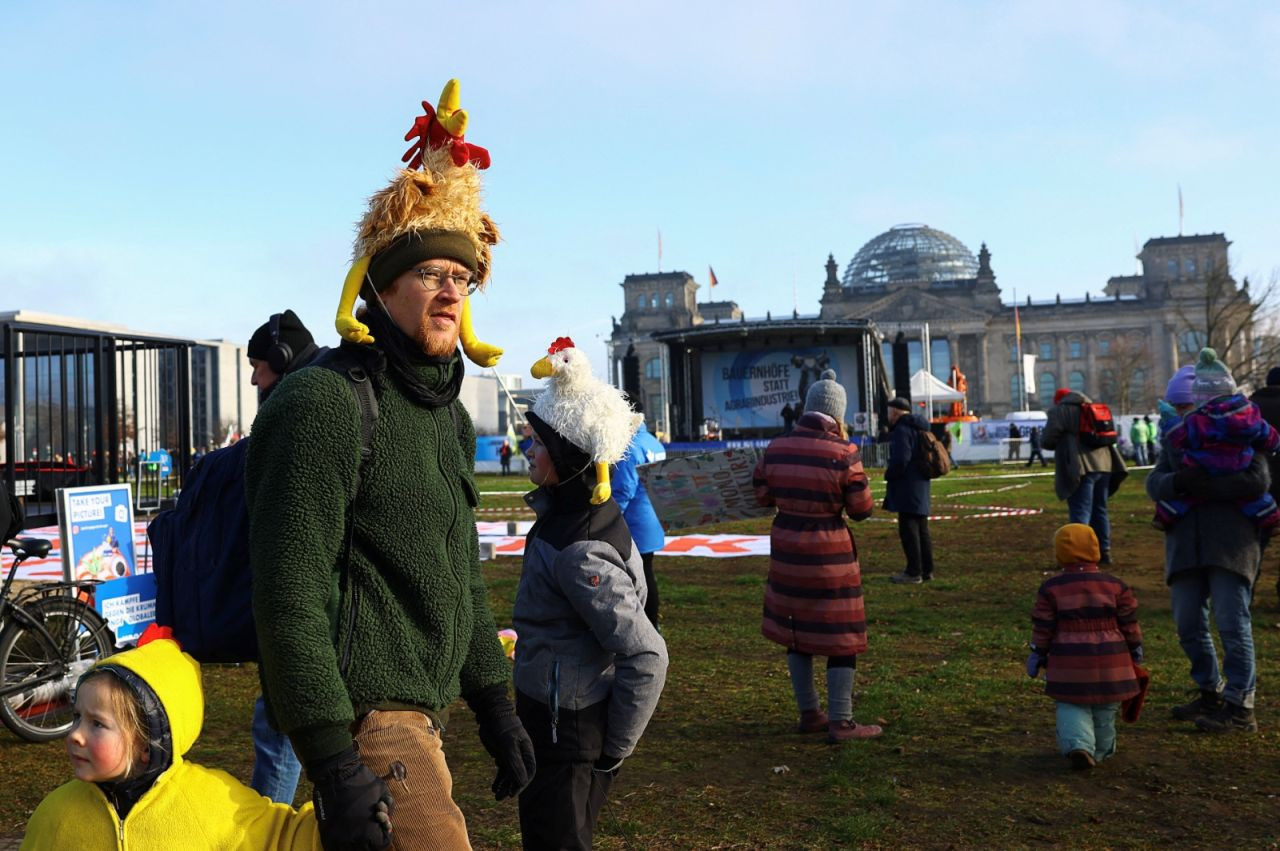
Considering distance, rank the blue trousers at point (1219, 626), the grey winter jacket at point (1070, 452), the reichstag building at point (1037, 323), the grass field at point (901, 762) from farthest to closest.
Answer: the reichstag building at point (1037, 323)
the grey winter jacket at point (1070, 452)
the blue trousers at point (1219, 626)
the grass field at point (901, 762)

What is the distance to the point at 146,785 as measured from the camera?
6.91ft

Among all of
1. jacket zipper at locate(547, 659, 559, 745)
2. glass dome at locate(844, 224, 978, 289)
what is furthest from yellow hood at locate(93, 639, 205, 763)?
glass dome at locate(844, 224, 978, 289)

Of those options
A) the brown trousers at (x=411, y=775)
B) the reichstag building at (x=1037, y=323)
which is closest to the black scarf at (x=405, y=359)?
the brown trousers at (x=411, y=775)

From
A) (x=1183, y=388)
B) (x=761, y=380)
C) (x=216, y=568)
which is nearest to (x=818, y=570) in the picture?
(x=1183, y=388)

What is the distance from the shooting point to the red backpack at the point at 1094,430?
1077 centimetres

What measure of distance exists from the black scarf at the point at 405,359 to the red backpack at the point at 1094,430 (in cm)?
966

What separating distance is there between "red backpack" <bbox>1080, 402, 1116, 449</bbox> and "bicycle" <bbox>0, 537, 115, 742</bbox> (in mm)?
8633

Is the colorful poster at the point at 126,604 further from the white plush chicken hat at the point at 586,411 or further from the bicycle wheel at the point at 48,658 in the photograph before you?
the white plush chicken hat at the point at 586,411

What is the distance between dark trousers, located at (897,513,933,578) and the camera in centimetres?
1056

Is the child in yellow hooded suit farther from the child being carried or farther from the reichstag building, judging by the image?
the reichstag building

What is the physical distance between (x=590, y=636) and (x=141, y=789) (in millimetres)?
1299

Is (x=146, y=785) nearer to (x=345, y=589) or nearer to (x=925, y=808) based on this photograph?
(x=345, y=589)

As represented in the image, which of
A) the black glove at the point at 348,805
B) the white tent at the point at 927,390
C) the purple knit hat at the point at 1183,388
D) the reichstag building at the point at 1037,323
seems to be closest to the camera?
the black glove at the point at 348,805

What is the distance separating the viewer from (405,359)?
2.26 m
